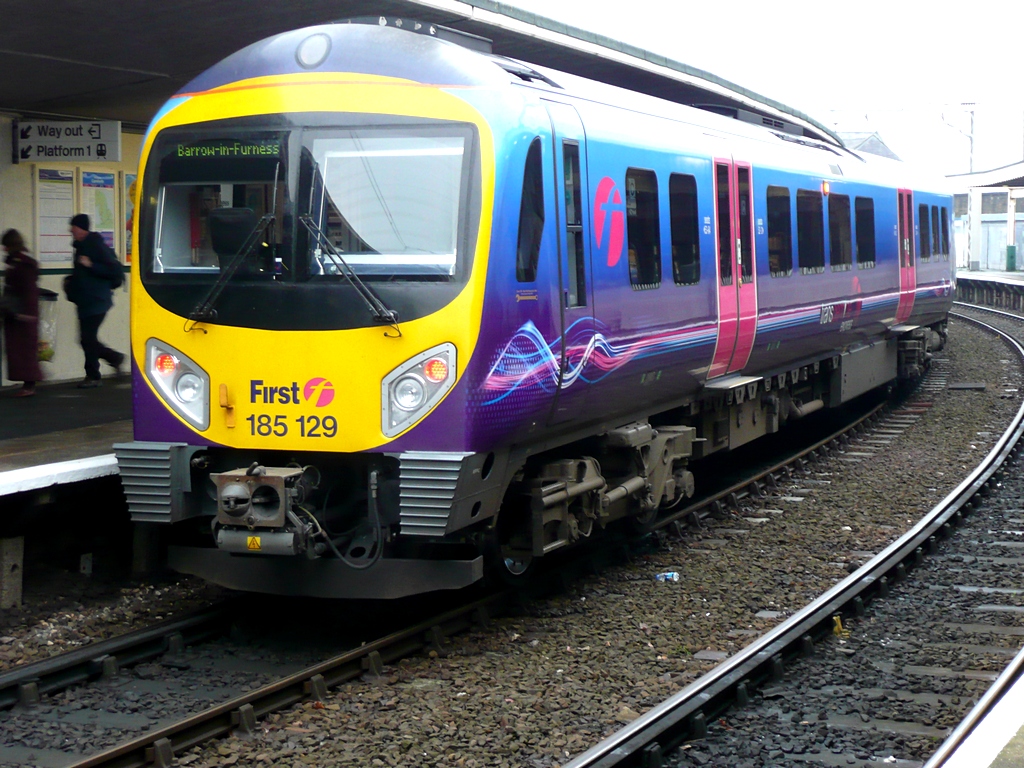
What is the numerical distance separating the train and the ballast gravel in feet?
1.55

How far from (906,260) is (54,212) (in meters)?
9.68

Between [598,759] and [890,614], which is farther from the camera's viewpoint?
[890,614]

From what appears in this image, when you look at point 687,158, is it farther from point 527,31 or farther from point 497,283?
point 497,283

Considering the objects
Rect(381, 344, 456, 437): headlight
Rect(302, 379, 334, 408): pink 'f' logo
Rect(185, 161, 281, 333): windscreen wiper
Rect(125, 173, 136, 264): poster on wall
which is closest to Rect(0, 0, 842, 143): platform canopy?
Rect(125, 173, 136, 264): poster on wall

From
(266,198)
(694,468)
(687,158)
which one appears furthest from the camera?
(694,468)

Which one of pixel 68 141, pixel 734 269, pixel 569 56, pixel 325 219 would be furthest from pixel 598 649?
pixel 68 141

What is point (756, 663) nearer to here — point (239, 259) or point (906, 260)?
point (239, 259)

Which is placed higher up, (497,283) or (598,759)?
(497,283)

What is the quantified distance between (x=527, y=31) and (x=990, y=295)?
33.9 metres

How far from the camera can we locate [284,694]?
5.83 metres

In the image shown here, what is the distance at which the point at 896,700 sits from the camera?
590cm

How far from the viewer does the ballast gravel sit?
5.33 m

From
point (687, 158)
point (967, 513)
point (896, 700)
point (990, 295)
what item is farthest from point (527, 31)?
point (990, 295)

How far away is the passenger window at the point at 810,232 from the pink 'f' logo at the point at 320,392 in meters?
6.14
